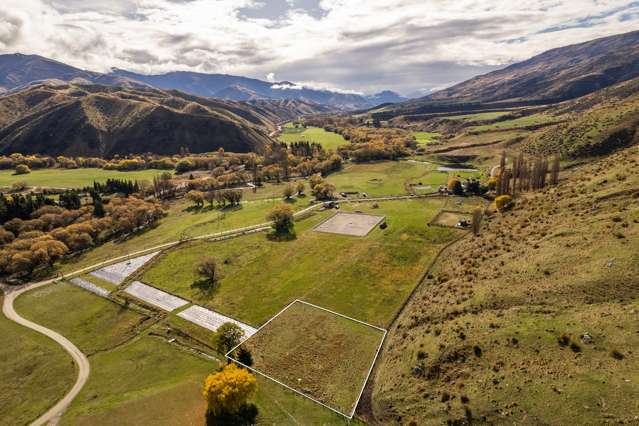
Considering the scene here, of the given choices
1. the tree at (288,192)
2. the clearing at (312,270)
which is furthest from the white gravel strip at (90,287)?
the tree at (288,192)

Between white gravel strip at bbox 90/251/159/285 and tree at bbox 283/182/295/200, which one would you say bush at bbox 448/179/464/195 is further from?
white gravel strip at bbox 90/251/159/285

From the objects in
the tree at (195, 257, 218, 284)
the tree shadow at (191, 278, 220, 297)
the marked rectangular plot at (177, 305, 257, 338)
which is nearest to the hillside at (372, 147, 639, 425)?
the marked rectangular plot at (177, 305, 257, 338)

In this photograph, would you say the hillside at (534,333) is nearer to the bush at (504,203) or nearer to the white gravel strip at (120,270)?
the bush at (504,203)

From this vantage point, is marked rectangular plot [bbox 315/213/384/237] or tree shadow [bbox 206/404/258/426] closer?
tree shadow [bbox 206/404/258/426]

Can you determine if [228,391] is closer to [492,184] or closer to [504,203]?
[504,203]

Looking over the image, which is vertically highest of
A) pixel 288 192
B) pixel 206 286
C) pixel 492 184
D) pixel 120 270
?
pixel 288 192

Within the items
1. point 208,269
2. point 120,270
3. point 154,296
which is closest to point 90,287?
point 120,270
